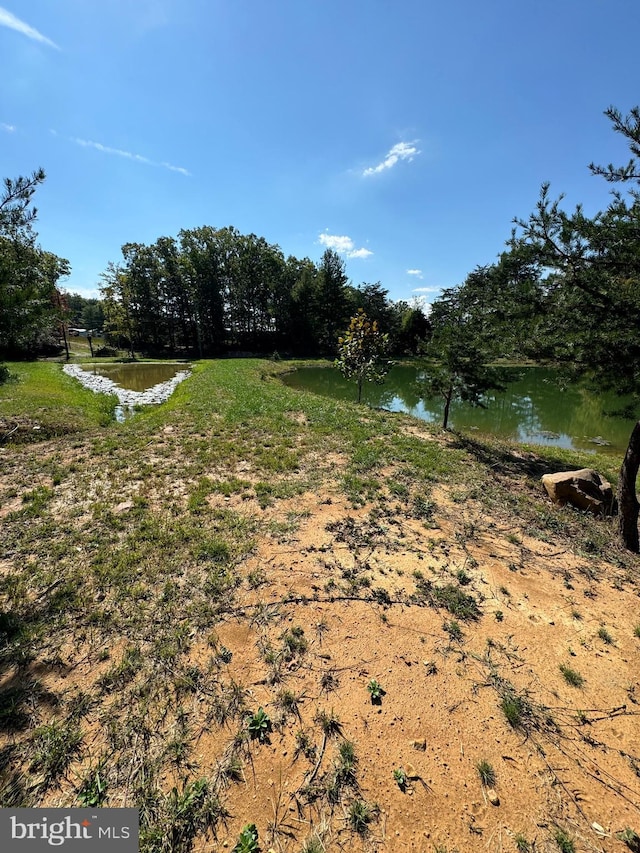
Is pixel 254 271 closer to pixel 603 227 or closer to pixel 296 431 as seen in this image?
pixel 296 431

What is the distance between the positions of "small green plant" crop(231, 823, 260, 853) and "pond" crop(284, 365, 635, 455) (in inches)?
493

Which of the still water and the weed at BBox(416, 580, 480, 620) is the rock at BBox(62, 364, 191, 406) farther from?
the weed at BBox(416, 580, 480, 620)

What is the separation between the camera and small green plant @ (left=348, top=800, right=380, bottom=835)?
7.32ft

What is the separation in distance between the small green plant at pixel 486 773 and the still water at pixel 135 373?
23.5 metres

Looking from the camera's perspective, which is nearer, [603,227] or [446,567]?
[603,227]

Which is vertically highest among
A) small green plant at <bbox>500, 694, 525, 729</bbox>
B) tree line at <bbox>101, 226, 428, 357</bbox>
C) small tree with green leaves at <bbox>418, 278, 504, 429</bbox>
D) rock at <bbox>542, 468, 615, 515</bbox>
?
tree line at <bbox>101, 226, 428, 357</bbox>

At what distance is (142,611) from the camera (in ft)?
12.8

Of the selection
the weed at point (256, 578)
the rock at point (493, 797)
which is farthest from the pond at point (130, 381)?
the rock at point (493, 797)

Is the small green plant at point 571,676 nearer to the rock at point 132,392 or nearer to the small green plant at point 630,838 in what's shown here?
the small green plant at point 630,838

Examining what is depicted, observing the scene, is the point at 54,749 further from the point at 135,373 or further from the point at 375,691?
the point at 135,373

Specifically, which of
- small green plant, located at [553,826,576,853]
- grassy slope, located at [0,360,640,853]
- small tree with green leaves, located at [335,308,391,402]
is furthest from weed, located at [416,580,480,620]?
small tree with green leaves, located at [335,308,391,402]

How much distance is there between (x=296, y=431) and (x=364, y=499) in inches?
208

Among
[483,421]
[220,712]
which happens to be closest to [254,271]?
[483,421]

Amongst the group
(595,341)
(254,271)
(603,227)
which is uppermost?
(254,271)
